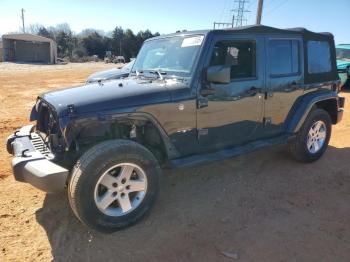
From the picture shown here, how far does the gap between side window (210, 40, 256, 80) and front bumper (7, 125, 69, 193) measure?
2061mm

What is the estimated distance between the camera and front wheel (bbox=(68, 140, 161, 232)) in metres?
3.20

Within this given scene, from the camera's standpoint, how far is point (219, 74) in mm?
3773

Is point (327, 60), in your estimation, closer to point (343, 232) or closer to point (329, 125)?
point (329, 125)

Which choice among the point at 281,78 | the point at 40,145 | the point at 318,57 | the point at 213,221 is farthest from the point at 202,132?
the point at 318,57

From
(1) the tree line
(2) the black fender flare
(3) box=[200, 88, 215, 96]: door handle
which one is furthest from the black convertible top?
(1) the tree line

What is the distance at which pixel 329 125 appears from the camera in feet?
18.1

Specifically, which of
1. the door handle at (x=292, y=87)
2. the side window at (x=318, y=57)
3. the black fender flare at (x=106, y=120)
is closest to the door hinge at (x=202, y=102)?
the black fender flare at (x=106, y=120)

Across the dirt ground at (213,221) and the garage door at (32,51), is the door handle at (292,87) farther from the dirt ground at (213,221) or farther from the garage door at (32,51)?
the garage door at (32,51)

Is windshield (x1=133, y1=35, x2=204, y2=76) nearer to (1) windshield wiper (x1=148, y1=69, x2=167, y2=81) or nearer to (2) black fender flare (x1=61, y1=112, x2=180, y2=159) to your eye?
(1) windshield wiper (x1=148, y1=69, x2=167, y2=81)

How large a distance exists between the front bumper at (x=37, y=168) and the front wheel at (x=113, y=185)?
0.51ft

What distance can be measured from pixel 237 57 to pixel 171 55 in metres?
0.82

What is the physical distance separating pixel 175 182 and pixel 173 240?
1.35 metres

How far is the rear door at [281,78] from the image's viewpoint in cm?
458

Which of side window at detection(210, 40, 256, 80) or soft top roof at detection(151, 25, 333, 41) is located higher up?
soft top roof at detection(151, 25, 333, 41)
